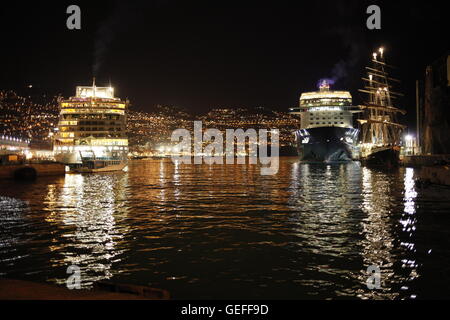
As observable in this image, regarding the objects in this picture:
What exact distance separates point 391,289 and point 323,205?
438 inches

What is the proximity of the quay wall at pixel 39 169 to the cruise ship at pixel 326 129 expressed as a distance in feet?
165

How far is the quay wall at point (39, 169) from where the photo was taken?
1606 inches

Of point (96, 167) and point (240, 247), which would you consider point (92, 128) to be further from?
point (240, 247)

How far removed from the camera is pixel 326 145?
80.3 m

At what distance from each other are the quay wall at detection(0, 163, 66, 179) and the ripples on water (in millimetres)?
25615

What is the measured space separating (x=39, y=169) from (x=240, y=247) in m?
41.3

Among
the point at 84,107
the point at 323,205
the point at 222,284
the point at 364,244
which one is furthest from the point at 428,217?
the point at 84,107

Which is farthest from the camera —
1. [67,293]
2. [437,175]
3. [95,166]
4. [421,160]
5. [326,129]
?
[326,129]

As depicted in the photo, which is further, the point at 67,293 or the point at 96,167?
the point at 96,167
